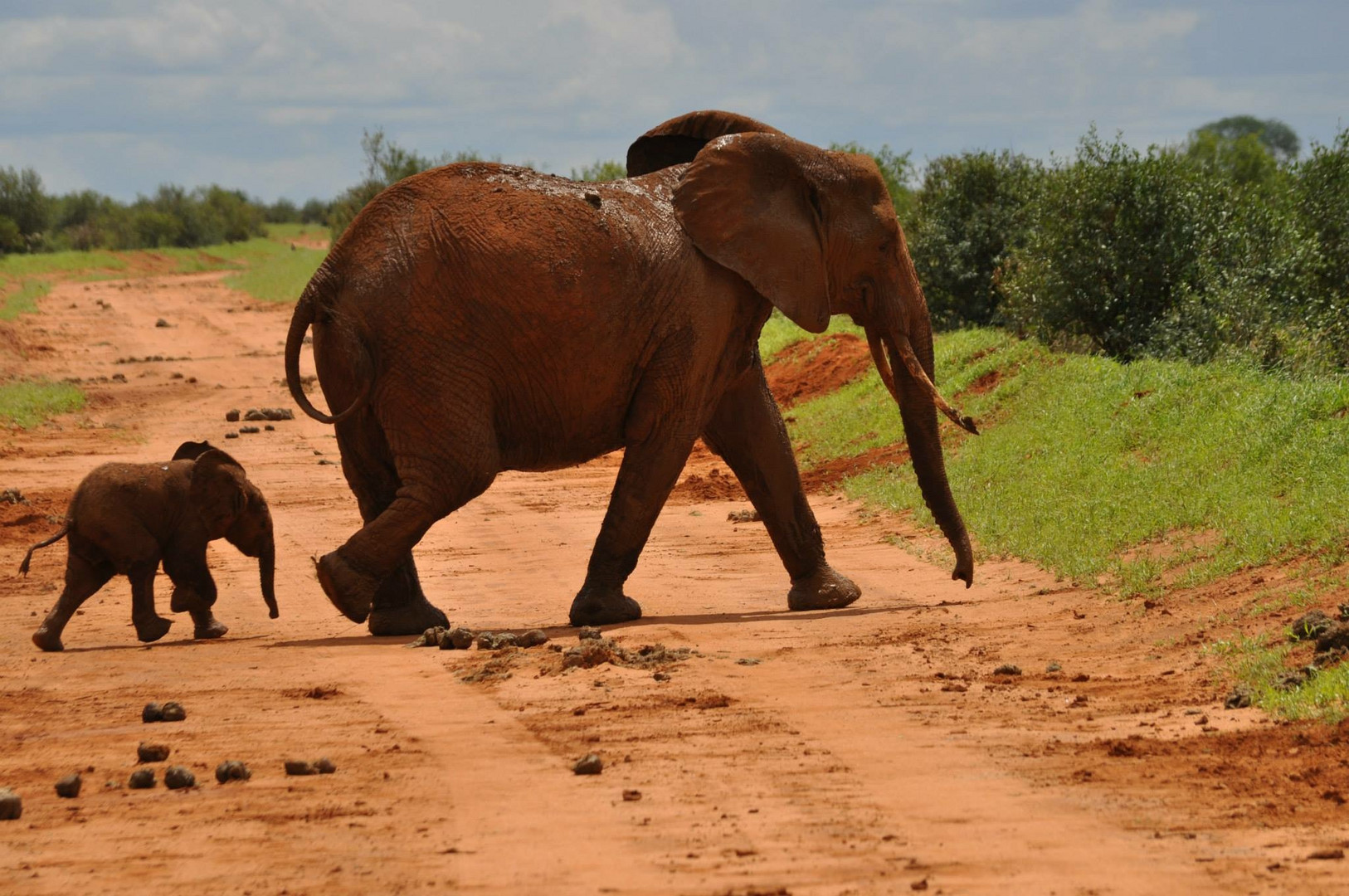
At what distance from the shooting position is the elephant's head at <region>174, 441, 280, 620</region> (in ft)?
31.3

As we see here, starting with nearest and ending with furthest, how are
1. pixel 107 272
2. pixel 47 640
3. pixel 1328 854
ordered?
pixel 1328 854 < pixel 47 640 < pixel 107 272

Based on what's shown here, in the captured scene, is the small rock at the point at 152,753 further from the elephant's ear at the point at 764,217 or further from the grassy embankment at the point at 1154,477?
the elephant's ear at the point at 764,217

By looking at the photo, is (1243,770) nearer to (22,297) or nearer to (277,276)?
(22,297)

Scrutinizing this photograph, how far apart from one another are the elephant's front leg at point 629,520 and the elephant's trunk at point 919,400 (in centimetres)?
155

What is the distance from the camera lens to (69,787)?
603 centimetres

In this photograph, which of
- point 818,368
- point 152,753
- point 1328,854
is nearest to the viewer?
point 1328,854

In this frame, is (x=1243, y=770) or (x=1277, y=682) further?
(x=1277, y=682)

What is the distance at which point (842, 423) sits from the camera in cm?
1811

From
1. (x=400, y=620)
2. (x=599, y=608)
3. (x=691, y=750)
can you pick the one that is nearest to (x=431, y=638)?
(x=400, y=620)

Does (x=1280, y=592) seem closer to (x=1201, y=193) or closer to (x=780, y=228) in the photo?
(x=780, y=228)

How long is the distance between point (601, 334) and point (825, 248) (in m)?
1.80

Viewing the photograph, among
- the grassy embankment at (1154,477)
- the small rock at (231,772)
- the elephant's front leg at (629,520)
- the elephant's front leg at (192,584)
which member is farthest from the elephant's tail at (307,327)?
the grassy embankment at (1154,477)

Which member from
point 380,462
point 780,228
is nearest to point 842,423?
point 780,228

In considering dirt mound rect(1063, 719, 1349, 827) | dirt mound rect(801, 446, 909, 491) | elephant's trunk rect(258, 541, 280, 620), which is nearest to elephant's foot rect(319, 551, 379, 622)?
elephant's trunk rect(258, 541, 280, 620)
